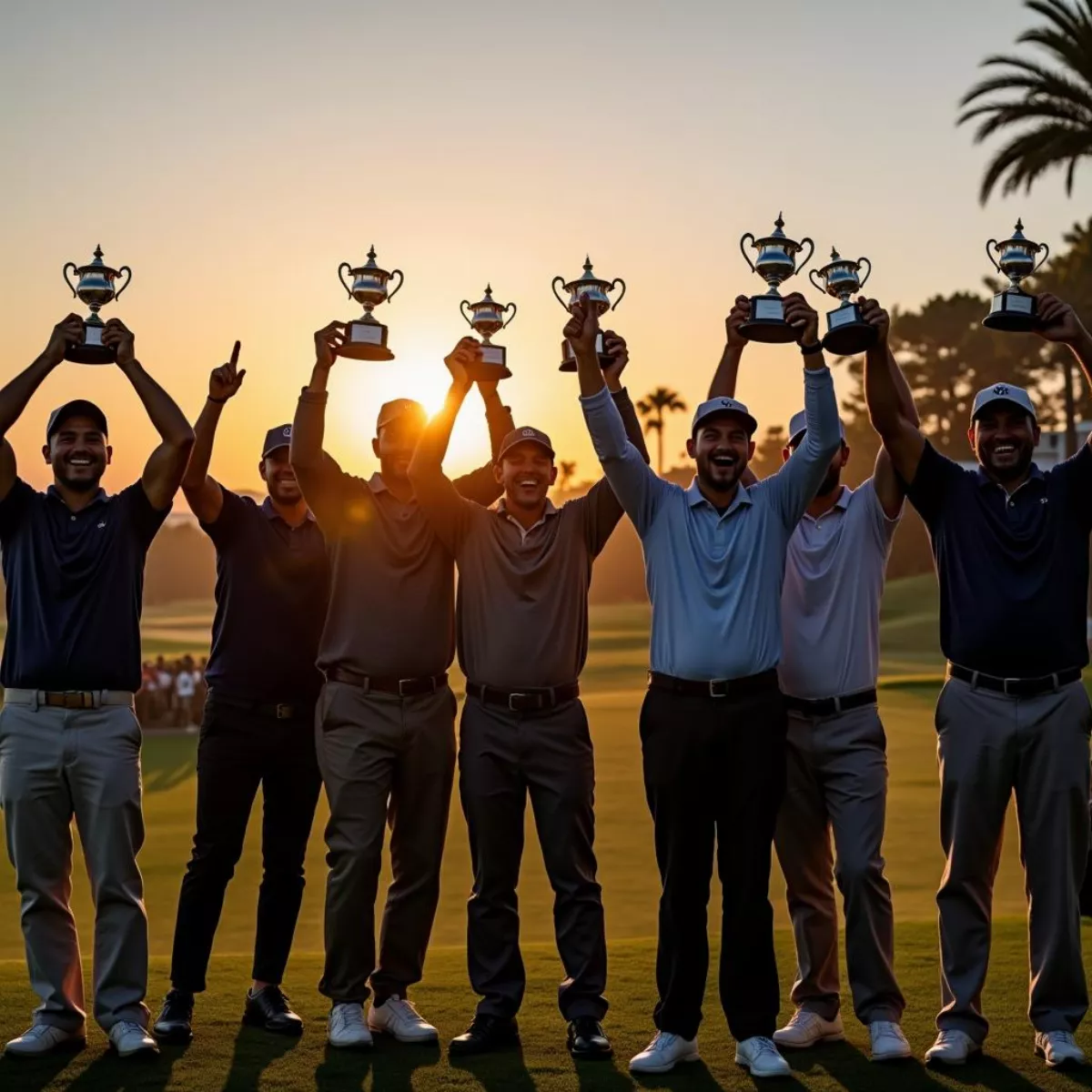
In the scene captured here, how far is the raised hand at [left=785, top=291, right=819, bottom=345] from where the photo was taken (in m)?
5.91

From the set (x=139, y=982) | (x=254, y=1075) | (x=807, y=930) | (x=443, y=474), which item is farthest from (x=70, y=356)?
(x=807, y=930)

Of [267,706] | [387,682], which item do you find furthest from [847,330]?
[267,706]

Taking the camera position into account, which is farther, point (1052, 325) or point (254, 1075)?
point (1052, 325)

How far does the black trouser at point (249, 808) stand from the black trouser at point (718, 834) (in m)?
1.65

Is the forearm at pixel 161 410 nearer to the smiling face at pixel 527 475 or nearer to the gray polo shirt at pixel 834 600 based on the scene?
the smiling face at pixel 527 475

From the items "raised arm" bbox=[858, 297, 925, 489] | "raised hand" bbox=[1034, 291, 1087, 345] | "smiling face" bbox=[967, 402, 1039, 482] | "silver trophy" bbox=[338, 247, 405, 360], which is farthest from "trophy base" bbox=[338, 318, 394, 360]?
"raised hand" bbox=[1034, 291, 1087, 345]

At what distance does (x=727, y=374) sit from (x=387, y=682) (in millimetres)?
1886

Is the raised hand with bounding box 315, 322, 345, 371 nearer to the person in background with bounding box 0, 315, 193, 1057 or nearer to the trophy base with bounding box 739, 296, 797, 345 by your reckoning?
the person in background with bounding box 0, 315, 193, 1057

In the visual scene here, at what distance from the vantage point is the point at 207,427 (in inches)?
260

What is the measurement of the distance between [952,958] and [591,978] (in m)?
1.40

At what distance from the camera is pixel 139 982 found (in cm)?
613

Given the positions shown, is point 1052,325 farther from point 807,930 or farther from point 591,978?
point 591,978

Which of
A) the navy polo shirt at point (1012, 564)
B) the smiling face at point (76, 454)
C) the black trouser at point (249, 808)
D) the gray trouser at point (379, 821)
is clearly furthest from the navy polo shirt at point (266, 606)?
the navy polo shirt at point (1012, 564)

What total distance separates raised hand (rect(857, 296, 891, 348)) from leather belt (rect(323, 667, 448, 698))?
2219 mm
